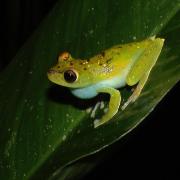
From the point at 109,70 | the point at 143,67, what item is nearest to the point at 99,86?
the point at 109,70

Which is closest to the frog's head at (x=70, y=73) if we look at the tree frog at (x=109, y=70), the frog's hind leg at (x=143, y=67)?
the tree frog at (x=109, y=70)

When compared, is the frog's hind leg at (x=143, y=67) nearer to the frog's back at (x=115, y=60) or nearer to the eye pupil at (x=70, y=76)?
the frog's back at (x=115, y=60)

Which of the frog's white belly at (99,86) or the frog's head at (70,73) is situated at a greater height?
the frog's head at (70,73)

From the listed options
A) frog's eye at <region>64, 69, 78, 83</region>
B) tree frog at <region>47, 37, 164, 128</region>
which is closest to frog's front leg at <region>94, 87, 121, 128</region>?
tree frog at <region>47, 37, 164, 128</region>

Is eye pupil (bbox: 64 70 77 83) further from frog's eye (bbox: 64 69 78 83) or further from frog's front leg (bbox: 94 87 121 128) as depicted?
frog's front leg (bbox: 94 87 121 128)

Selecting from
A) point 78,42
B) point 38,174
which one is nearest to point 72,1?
point 78,42

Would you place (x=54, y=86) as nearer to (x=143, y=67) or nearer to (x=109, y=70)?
(x=109, y=70)

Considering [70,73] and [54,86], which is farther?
[54,86]
